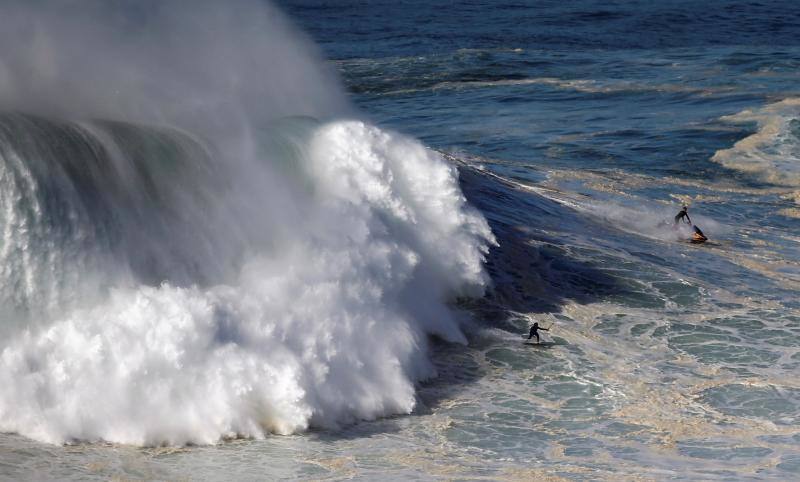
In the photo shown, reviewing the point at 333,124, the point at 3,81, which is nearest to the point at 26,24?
the point at 3,81

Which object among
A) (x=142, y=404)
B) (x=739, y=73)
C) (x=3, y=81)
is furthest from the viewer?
(x=739, y=73)

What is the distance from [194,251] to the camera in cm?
1359

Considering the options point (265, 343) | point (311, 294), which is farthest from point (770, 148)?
point (265, 343)

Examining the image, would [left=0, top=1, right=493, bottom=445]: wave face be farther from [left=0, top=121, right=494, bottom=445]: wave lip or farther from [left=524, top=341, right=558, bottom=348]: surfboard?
[left=524, top=341, right=558, bottom=348]: surfboard

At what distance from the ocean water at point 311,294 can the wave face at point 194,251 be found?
31mm

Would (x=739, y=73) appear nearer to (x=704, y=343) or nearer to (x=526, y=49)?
(x=526, y=49)

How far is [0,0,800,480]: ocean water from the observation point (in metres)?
11.6

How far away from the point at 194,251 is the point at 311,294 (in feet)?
4.44

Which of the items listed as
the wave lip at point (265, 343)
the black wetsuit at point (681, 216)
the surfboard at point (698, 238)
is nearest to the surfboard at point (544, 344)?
the wave lip at point (265, 343)

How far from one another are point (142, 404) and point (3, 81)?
16.0 ft

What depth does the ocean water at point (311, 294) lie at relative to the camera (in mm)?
11562

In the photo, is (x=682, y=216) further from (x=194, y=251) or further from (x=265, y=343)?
(x=265, y=343)

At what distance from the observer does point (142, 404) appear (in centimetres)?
1160

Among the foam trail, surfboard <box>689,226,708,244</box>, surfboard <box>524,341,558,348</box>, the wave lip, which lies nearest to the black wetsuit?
surfboard <box>689,226,708,244</box>
